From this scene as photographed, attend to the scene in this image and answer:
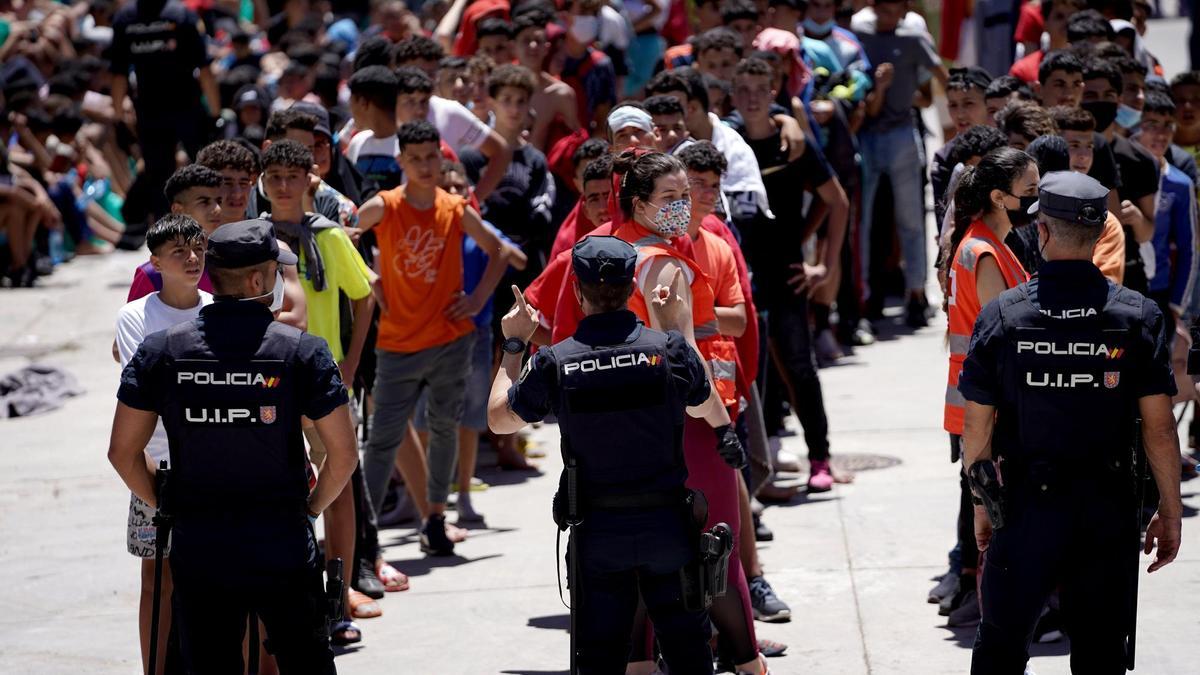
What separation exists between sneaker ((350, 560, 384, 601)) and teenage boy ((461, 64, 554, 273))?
2.43 metres

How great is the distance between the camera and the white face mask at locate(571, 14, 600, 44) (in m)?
12.0

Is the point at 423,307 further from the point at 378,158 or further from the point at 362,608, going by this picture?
the point at 362,608

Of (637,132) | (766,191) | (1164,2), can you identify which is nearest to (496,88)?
(766,191)

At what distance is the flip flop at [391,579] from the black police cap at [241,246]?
293 centimetres

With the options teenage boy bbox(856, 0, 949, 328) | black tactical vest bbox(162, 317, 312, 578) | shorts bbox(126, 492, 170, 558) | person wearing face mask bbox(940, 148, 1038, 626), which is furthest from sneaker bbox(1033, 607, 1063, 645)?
teenage boy bbox(856, 0, 949, 328)

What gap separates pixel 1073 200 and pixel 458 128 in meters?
4.91

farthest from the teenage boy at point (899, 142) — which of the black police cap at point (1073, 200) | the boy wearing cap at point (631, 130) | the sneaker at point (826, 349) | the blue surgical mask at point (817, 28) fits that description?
the black police cap at point (1073, 200)

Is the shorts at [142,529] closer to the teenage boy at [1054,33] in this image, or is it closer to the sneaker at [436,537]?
the sneaker at [436,537]

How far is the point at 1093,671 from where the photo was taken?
498 centimetres

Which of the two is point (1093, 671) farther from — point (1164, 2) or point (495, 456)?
point (1164, 2)

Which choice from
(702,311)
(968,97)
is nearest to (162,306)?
(702,311)

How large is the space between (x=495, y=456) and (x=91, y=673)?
151 inches

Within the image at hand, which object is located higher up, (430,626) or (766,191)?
(766,191)

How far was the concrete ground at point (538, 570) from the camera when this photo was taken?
668 cm
